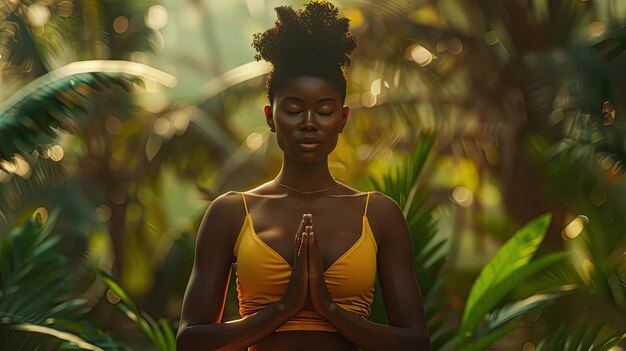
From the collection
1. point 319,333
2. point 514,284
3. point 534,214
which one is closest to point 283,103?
point 319,333

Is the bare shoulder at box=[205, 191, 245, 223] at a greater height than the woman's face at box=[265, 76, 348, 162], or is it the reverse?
the woman's face at box=[265, 76, 348, 162]

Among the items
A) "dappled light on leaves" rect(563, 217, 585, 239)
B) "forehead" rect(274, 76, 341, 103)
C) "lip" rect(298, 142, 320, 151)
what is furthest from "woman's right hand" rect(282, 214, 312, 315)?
"dappled light on leaves" rect(563, 217, 585, 239)

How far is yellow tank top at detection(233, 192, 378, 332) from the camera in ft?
9.93

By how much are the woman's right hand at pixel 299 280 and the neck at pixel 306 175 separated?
0.91ft

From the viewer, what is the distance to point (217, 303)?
3.13 m

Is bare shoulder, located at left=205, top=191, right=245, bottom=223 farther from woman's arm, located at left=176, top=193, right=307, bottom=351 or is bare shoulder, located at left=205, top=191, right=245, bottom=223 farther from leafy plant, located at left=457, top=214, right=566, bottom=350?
leafy plant, located at left=457, top=214, right=566, bottom=350

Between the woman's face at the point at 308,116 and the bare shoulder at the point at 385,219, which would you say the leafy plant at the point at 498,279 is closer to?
the bare shoulder at the point at 385,219

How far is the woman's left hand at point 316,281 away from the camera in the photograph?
9.60ft

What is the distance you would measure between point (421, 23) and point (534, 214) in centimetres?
244

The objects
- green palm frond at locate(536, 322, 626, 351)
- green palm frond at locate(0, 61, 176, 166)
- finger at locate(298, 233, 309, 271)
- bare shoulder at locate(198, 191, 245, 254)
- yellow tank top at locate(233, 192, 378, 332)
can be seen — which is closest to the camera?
finger at locate(298, 233, 309, 271)

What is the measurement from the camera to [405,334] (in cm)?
305

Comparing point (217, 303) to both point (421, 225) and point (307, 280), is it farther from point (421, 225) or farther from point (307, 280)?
point (421, 225)

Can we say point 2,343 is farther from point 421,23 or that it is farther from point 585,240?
point 421,23

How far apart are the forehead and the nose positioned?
0.14ft
